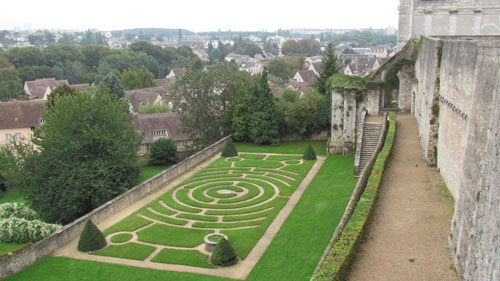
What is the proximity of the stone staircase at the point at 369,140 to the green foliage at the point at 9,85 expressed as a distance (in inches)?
2595

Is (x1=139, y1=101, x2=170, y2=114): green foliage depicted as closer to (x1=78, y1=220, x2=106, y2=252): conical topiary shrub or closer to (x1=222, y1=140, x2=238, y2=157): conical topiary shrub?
(x1=222, y1=140, x2=238, y2=157): conical topiary shrub

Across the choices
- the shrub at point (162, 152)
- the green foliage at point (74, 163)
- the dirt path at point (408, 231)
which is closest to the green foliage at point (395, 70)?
the dirt path at point (408, 231)

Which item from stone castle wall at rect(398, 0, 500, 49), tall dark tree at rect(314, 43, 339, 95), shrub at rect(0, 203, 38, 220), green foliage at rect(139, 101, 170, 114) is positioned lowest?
shrub at rect(0, 203, 38, 220)

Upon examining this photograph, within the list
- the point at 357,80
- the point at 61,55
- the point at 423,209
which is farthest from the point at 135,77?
the point at 423,209

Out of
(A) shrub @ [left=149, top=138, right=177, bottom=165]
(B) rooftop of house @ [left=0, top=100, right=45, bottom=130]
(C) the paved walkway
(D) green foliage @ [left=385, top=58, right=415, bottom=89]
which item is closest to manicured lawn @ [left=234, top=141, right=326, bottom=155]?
(A) shrub @ [left=149, top=138, right=177, bottom=165]

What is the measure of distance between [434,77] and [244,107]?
904 inches

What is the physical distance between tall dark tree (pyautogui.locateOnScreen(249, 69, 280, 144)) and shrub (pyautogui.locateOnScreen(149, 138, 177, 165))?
7.90 metres

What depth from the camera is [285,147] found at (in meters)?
40.8

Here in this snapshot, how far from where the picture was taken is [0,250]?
20422mm

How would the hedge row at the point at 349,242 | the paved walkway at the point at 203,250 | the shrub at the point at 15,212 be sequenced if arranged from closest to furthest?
1. the hedge row at the point at 349,242
2. the paved walkway at the point at 203,250
3. the shrub at the point at 15,212

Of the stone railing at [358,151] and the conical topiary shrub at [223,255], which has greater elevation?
the stone railing at [358,151]

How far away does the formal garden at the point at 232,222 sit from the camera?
19.1 m

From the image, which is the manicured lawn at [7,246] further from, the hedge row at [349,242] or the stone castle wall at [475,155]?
the stone castle wall at [475,155]

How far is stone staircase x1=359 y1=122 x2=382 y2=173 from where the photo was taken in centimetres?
2931
